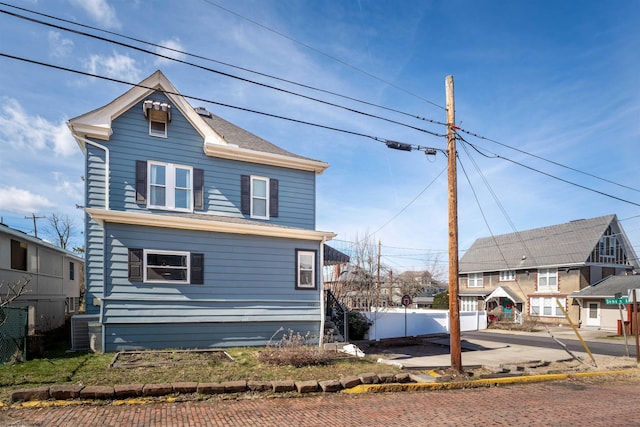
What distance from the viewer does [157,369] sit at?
10.0m

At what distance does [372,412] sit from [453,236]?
17.8 feet

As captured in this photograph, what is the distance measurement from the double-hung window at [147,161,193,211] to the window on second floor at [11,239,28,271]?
282 inches

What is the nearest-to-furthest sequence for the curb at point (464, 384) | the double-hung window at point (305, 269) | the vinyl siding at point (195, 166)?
the curb at point (464, 384) < the vinyl siding at point (195, 166) < the double-hung window at point (305, 269)

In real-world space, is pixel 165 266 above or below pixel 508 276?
above

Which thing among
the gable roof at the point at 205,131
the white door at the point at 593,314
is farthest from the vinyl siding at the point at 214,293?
the white door at the point at 593,314

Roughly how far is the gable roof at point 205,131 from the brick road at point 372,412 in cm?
786

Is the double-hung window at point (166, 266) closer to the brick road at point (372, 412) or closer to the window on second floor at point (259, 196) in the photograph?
the window on second floor at point (259, 196)

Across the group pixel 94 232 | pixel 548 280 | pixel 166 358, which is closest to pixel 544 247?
pixel 548 280

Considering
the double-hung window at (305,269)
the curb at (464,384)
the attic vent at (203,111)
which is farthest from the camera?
the attic vent at (203,111)

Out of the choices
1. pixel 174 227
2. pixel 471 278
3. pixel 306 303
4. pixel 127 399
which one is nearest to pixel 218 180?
pixel 174 227

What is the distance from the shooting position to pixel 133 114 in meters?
13.9

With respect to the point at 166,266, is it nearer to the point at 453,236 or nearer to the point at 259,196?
the point at 259,196

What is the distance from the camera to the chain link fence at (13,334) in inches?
425

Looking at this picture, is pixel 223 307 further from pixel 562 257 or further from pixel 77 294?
pixel 562 257
